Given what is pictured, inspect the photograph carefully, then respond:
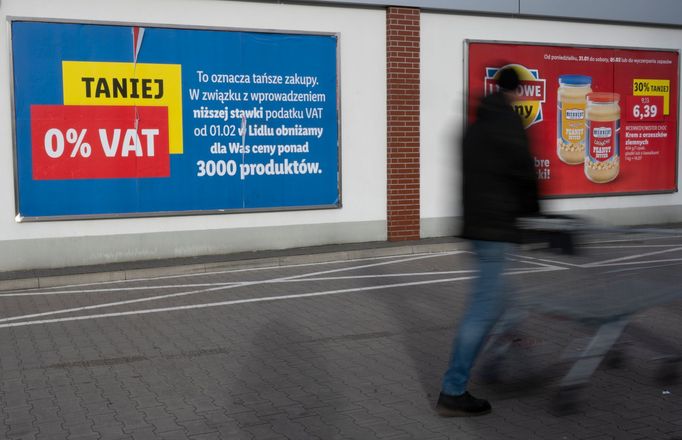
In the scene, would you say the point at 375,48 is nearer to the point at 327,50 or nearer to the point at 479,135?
the point at 327,50

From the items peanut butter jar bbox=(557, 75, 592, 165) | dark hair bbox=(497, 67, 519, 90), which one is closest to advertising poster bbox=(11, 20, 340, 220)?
peanut butter jar bbox=(557, 75, 592, 165)

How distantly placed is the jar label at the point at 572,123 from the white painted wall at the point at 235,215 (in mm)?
3581

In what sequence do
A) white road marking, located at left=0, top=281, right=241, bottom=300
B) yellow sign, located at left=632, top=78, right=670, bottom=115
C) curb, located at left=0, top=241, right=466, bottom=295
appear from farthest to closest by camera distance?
1. yellow sign, located at left=632, top=78, right=670, bottom=115
2. curb, located at left=0, top=241, right=466, bottom=295
3. white road marking, located at left=0, top=281, right=241, bottom=300

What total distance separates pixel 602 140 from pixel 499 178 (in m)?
11.2

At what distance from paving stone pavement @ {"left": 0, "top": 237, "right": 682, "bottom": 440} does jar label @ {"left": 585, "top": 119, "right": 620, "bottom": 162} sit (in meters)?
5.97

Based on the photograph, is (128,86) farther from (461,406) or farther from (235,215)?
(461,406)

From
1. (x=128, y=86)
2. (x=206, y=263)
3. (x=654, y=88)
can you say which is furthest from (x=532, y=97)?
(x=128, y=86)

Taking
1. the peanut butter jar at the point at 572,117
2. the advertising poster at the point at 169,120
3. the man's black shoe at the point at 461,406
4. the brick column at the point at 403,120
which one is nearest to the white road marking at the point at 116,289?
the advertising poster at the point at 169,120

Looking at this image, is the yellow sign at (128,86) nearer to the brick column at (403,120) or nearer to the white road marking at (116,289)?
the white road marking at (116,289)

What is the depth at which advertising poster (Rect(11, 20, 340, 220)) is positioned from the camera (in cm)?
1145

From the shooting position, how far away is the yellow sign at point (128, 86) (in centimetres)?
1158

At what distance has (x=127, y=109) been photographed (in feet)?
39.0

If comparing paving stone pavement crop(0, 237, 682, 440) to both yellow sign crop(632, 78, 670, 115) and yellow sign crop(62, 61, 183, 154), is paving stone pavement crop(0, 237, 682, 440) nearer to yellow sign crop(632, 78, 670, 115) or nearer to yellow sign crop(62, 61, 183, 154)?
yellow sign crop(62, 61, 183, 154)

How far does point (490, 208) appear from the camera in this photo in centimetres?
516
